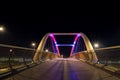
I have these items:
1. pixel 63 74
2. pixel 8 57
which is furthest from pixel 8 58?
pixel 63 74

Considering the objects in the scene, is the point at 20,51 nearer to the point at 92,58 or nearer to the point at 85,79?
the point at 85,79

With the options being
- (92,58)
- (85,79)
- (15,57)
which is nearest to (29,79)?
(85,79)

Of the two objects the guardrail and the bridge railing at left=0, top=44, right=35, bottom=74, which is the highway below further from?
the bridge railing at left=0, top=44, right=35, bottom=74

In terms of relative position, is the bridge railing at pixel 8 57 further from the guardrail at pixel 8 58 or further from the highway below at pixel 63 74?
the highway below at pixel 63 74

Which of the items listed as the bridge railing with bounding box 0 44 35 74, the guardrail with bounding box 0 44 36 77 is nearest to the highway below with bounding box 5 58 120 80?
the guardrail with bounding box 0 44 36 77

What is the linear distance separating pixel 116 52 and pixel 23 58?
7.75 m

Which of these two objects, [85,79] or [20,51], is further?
[20,51]

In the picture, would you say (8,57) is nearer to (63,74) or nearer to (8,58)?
(8,58)

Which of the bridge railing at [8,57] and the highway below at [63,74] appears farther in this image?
the bridge railing at [8,57]

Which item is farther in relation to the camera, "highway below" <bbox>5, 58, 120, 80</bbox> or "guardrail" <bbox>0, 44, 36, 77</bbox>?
"guardrail" <bbox>0, 44, 36, 77</bbox>

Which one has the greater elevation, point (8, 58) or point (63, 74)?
point (8, 58)

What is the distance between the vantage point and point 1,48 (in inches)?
551

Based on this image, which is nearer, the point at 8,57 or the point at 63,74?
the point at 63,74

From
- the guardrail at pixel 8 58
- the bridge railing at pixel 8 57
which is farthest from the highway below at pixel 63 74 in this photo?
the bridge railing at pixel 8 57
